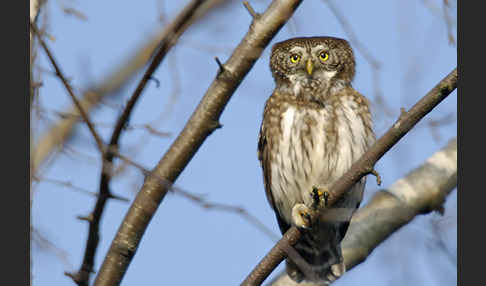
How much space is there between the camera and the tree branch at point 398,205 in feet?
15.0

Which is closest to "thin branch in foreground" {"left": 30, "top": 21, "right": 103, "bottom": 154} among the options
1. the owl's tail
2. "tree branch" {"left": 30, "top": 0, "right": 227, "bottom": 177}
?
"tree branch" {"left": 30, "top": 0, "right": 227, "bottom": 177}

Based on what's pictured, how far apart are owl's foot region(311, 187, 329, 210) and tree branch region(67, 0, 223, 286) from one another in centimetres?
100

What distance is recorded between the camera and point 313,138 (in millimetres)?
3906

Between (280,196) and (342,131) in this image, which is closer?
(342,131)

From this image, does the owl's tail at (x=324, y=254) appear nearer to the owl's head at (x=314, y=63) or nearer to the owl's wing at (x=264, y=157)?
the owl's wing at (x=264, y=157)

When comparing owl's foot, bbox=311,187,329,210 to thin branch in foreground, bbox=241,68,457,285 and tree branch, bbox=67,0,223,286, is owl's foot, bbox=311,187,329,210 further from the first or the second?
tree branch, bbox=67,0,223,286

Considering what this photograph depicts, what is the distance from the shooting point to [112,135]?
288 cm

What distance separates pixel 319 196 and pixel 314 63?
4.96ft

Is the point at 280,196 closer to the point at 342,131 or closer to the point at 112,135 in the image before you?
the point at 342,131

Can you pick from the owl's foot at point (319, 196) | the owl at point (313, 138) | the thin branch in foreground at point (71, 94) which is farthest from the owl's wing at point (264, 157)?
the thin branch in foreground at point (71, 94)

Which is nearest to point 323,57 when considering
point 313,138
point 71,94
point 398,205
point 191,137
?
point 313,138

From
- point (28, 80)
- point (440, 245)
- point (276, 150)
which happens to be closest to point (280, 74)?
point (276, 150)

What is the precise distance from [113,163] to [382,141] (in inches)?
47.9

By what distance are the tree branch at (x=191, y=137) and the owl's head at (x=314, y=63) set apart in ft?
3.85
